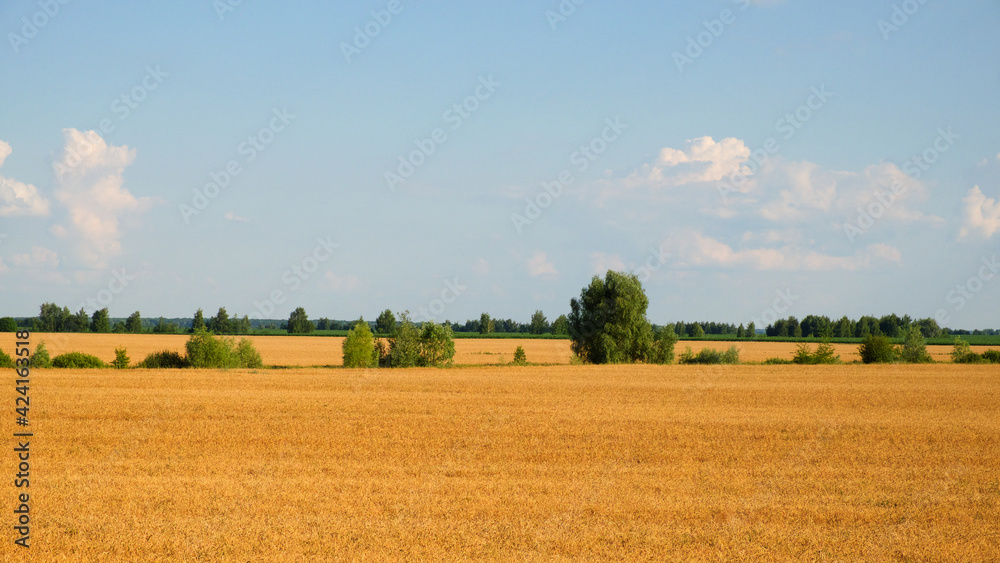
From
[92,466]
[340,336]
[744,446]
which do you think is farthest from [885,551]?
[340,336]

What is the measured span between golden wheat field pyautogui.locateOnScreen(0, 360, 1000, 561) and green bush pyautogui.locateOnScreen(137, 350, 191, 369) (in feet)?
59.1

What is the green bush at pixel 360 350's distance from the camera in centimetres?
5384

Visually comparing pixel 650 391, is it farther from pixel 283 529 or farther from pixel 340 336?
pixel 340 336

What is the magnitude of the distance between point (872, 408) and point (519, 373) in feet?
76.8

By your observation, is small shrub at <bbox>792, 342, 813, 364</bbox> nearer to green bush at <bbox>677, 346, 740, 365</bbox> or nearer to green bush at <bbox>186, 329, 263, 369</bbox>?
green bush at <bbox>677, 346, 740, 365</bbox>

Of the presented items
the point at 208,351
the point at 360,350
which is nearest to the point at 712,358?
the point at 360,350

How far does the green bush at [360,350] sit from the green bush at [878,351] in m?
45.2

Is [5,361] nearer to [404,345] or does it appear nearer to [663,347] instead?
[404,345]

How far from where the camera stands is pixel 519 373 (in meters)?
47.3

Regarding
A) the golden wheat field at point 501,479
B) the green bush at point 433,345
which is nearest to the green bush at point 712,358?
the green bush at point 433,345

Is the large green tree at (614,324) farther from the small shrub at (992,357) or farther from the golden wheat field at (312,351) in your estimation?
the small shrub at (992,357)

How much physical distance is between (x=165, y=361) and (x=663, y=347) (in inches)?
1632

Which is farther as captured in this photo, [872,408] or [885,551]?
[872,408]

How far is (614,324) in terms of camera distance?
63.4 m
